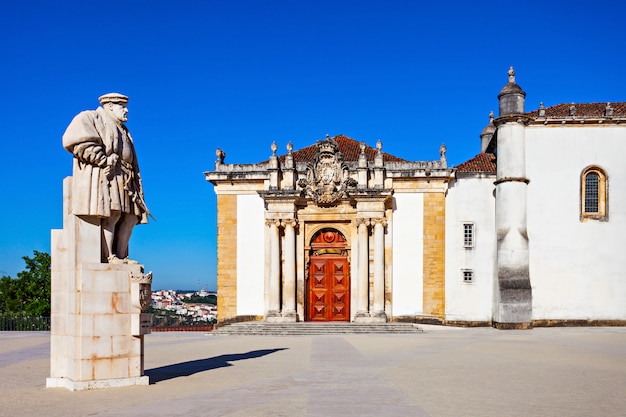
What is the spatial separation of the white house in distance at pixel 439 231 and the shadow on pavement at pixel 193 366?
1205 centimetres

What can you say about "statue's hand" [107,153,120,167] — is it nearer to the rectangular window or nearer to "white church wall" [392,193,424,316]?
"white church wall" [392,193,424,316]

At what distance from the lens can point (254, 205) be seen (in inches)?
1177

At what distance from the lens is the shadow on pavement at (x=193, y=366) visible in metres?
12.4

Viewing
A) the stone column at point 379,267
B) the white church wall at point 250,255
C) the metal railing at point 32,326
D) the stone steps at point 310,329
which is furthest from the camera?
the metal railing at point 32,326

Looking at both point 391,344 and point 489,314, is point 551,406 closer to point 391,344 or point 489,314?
point 391,344

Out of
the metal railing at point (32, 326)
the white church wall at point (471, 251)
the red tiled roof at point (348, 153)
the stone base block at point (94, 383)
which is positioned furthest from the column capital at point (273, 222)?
the stone base block at point (94, 383)

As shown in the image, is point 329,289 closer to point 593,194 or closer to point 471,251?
point 471,251

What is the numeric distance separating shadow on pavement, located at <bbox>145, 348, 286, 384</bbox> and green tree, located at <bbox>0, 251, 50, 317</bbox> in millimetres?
27039

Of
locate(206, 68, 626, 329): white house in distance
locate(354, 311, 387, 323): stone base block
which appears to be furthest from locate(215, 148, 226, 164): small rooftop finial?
locate(354, 311, 387, 323): stone base block

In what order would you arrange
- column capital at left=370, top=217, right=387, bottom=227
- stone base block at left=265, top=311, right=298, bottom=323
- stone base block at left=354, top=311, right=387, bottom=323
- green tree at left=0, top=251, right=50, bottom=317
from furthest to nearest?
green tree at left=0, top=251, right=50, bottom=317
column capital at left=370, top=217, right=387, bottom=227
stone base block at left=265, top=311, right=298, bottom=323
stone base block at left=354, top=311, right=387, bottom=323

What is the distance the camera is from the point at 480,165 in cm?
3155

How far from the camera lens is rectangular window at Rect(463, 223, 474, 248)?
29.6 meters

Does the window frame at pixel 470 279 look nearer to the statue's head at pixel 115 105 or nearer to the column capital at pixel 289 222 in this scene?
the column capital at pixel 289 222

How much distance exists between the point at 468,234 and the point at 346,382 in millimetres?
19454
